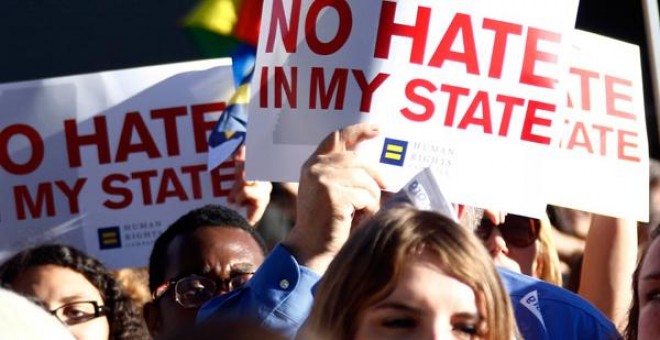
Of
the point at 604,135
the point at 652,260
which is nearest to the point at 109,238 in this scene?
the point at 604,135

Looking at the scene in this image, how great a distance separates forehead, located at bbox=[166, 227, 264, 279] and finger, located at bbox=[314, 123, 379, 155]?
19.1 inches

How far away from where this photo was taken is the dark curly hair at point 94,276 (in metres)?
3.89

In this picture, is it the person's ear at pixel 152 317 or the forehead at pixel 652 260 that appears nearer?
the forehead at pixel 652 260

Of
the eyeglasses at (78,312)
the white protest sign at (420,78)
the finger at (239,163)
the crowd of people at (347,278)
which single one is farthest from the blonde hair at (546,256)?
the eyeglasses at (78,312)

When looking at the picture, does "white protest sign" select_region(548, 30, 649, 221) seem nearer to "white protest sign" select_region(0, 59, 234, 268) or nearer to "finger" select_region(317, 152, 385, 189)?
"finger" select_region(317, 152, 385, 189)

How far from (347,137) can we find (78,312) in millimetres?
884

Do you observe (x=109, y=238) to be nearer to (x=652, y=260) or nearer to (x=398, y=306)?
(x=652, y=260)

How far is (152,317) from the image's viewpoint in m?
3.77

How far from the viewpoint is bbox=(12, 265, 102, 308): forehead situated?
3824 mm

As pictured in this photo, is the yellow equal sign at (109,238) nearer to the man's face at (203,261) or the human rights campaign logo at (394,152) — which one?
the man's face at (203,261)

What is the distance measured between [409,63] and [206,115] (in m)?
1.46

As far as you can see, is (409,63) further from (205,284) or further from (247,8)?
(247,8)

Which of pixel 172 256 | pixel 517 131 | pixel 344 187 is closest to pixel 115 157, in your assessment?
pixel 172 256

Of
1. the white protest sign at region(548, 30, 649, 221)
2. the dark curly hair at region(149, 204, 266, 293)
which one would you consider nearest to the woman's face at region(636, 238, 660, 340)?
the white protest sign at region(548, 30, 649, 221)
